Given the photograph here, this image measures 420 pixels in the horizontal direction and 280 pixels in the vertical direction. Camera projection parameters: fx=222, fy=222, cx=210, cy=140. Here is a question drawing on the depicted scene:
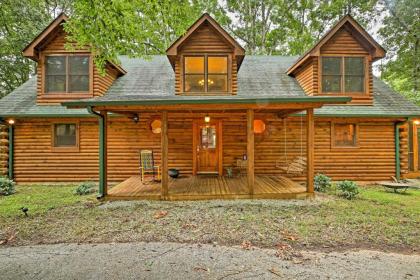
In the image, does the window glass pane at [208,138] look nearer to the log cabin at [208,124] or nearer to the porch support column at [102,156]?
the log cabin at [208,124]

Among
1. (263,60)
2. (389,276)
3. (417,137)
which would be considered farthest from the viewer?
(263,60)

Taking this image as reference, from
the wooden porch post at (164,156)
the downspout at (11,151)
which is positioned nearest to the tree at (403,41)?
the wooden porch post at (164,156)

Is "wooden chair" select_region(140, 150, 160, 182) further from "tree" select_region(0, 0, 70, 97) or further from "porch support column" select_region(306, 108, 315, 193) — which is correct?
"tree" select_region(0, 0, 70, 97)

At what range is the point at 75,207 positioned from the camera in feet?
18.0

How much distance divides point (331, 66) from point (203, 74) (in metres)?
4.90

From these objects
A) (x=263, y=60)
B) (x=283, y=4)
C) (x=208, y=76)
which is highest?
(x=283, y=4)

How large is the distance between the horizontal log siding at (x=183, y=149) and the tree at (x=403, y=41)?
26.8ft

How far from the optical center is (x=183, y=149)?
8617mm

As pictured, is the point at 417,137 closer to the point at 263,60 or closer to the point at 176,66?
the point at 263,60

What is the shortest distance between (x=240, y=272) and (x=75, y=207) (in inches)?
180

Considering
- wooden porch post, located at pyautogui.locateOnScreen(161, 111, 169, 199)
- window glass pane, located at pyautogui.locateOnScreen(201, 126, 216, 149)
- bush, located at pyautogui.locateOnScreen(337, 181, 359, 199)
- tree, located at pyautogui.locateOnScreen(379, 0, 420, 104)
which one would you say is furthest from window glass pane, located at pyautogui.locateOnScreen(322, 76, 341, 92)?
tree, located at pyautogui.locateOnScreen(379, 0, 420, 104)

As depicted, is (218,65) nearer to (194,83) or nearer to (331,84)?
(194,83)

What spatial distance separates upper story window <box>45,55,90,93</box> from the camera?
333 inches

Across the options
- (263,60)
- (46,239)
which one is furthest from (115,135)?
(263,60)
